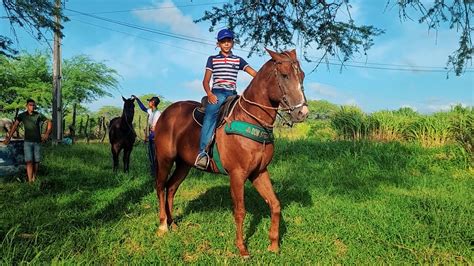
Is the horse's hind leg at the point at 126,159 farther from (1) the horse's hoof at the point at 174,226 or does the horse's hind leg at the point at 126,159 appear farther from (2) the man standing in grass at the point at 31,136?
(1) the horse's hoof at the point at 174,226

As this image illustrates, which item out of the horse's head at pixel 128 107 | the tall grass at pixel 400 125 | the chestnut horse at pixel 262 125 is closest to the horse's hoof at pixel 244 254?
the chestnut horse at pixel 262 125

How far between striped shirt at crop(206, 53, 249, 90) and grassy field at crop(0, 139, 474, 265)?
2132 mm

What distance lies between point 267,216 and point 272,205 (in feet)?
4.91

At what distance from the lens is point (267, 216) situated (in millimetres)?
6520

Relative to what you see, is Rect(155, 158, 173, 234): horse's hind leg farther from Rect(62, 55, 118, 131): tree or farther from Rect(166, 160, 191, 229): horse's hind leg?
Rect(62, 55, 118, 131): tree

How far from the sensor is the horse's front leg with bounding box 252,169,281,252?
16.6 feet

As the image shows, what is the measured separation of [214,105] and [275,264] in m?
2.15

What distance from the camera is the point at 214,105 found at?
17.6 feet

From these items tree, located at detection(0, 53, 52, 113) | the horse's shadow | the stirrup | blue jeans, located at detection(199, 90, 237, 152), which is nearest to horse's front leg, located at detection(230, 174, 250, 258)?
the stirrup

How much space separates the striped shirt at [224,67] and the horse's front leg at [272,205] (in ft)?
4.44

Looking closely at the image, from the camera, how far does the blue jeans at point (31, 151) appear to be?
9762 mm

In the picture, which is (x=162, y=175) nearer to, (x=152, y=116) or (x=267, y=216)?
(x=267, y=216)

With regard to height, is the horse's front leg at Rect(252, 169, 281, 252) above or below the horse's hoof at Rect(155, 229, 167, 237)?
above

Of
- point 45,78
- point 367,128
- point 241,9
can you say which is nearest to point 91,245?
point 241,9
